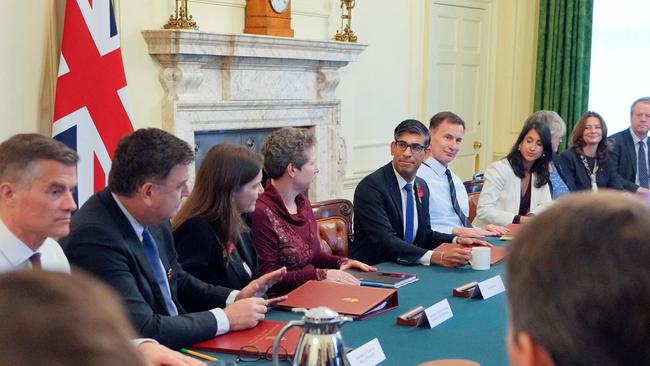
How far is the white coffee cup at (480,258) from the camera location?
3.16 metres

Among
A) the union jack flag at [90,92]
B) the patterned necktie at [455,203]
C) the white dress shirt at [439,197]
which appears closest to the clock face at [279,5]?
the union jack flag at [90,92]

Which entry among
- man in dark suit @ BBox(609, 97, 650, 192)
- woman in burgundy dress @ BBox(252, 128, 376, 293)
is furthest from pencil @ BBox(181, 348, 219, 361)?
man in dark suit @ BBox(609, 97, 650, 192)

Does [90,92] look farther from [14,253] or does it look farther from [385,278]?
[14,253]

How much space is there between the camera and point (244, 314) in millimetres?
2254

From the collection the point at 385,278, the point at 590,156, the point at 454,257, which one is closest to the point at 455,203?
the point at 454,257

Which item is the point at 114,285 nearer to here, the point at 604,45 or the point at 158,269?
the point at 158,269

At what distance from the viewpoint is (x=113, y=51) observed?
399 cm

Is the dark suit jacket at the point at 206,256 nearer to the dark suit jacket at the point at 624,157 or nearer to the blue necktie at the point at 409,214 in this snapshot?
the blue necktie at the point at 409,214

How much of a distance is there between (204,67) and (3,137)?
53.7 inches

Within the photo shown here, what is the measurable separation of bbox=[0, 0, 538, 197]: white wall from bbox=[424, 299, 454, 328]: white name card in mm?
2361

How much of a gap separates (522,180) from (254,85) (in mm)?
1766

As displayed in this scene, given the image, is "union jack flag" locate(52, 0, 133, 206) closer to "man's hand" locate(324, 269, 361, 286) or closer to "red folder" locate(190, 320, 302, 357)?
"man's hand" locate(324, 269, 361, 286)

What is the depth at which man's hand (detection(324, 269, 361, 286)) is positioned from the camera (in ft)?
9.48

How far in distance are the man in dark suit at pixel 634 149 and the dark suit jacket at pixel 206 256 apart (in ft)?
13.0
